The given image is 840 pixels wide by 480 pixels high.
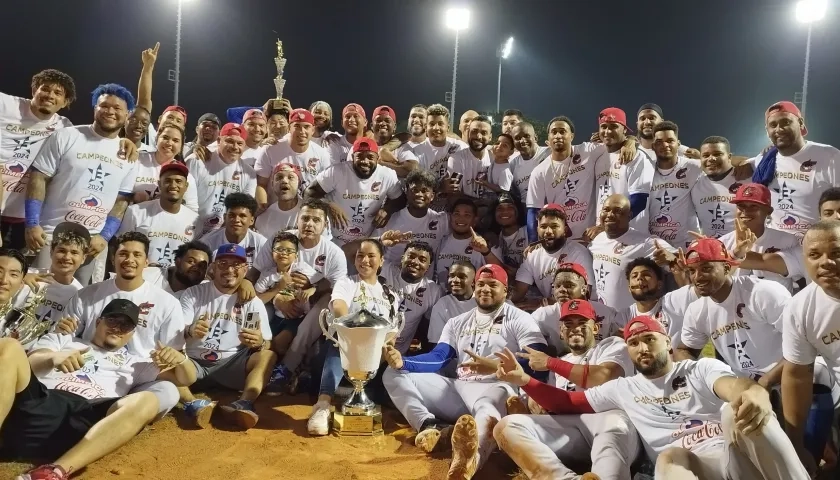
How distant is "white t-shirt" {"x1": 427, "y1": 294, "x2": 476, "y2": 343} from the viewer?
6.38 meters

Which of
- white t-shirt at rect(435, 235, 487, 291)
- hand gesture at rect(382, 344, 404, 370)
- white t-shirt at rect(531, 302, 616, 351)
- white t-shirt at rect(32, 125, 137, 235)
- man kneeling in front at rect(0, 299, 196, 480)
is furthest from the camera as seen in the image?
white t-shirt at rect(435, 235, 487, 291)

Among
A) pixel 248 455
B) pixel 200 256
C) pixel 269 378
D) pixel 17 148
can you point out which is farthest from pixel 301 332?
pixel 17 148

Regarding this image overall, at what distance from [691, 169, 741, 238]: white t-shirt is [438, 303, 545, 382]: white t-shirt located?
2693mm

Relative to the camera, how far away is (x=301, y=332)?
258 inches

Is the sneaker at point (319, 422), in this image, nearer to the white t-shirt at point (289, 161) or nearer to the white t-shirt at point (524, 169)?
the white t-shirt at point (289, 161)

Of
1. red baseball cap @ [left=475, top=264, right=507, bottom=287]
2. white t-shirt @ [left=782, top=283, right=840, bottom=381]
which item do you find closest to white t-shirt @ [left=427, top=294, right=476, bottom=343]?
red baseball cap @ [left=475, top=264, right=507, bottom=287]

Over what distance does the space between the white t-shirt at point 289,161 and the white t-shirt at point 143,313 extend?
3.01 m

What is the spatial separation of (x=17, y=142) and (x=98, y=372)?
3110 millimetres

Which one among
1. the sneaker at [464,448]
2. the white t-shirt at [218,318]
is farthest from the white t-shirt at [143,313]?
the sneaker at [464,448]

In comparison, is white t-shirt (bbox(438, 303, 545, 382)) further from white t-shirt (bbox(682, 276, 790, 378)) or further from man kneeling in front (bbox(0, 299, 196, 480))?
man kneeling in front (bbox(0, 299, 196, 480))

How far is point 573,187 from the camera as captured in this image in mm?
7434

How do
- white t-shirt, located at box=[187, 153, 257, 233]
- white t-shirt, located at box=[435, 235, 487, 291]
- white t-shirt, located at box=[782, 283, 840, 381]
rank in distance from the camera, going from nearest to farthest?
white t-shirt, located at box=[782, 283, 840, 381] < white t-shirt, located at box=[435, 235, 487, 291] < white t-shirt, located at box=[187, 153, 257, 233]

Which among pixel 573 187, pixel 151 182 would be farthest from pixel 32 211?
pixel 573 187

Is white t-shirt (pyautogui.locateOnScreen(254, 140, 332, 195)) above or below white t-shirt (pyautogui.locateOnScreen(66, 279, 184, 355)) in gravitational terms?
above
